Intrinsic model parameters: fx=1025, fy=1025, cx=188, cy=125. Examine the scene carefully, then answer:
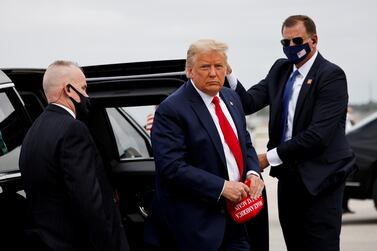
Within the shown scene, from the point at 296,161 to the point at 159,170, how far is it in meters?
1.09

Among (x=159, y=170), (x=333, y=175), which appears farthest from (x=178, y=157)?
(x=333, y=175)

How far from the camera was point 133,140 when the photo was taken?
23.9 feet

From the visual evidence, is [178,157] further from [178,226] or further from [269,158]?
[269,158]

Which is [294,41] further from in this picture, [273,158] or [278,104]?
[273,158]

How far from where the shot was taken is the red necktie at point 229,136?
5402 mm

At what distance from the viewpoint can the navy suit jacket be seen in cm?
530

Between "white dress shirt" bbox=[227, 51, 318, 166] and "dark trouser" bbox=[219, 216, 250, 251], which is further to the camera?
"white dress shirt" bbox=[227, 51, 318, 166]

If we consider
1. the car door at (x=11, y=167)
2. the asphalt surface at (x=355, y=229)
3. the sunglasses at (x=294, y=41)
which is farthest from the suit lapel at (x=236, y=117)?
the asphalt surface at (x=355, y=229)

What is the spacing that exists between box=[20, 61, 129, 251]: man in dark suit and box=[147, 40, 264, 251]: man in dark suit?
575 millimetres

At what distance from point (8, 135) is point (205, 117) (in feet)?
3.47

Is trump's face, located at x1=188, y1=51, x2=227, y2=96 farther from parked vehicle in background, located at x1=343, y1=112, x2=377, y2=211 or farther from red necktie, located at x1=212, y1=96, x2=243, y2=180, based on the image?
parked vehicle in background, located at x1=343, y1=112, x2=377, y2=211

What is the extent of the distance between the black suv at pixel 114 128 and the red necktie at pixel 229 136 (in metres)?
0.57

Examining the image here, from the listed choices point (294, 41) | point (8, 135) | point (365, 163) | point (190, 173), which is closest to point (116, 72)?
point (8, 135)

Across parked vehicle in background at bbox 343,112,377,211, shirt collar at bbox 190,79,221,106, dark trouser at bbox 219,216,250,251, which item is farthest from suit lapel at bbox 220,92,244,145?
parked vehicle in background at bbox 343,112,377,211
